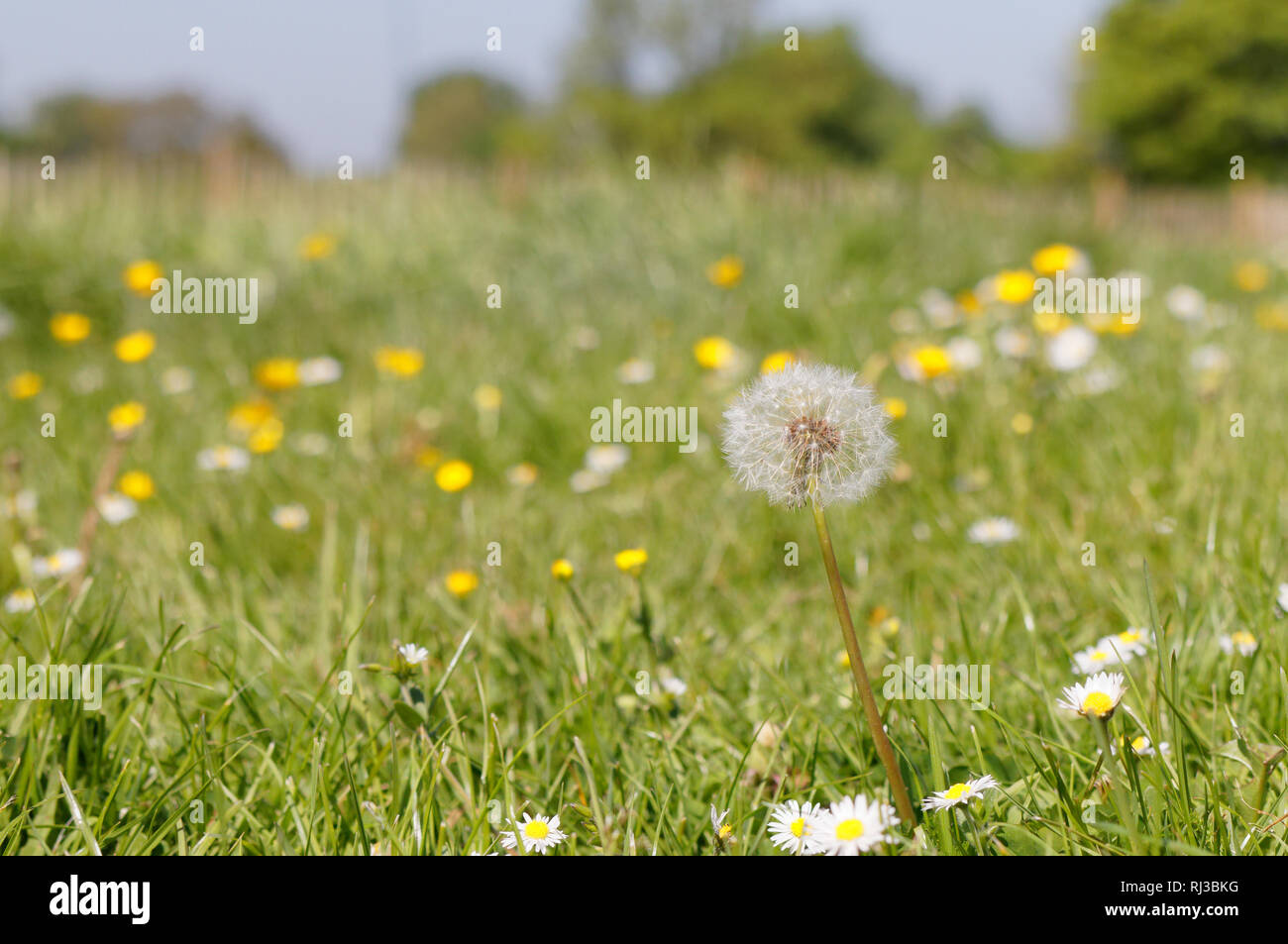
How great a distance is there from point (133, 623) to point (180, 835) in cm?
84

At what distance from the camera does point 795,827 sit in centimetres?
124

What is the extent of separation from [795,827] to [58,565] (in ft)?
6.05

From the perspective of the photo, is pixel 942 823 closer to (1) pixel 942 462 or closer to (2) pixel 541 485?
(1) pixel 942 462

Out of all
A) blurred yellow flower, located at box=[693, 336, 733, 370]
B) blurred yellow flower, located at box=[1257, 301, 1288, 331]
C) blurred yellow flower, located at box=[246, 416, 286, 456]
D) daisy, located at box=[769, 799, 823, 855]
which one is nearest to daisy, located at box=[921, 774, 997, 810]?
daisy, located at box=[769, 799, 823, 855]

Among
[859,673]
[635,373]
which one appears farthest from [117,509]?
[859,673]

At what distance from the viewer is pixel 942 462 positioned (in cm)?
289

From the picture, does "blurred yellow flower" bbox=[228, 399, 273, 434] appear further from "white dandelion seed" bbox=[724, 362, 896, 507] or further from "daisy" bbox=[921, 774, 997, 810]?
"daisy" bbox=[921, 774, 997, 810]

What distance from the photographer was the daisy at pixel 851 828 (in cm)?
112

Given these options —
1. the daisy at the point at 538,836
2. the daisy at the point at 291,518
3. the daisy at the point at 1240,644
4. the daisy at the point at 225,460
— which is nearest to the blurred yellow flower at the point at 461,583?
the daisy at the point at 291,518

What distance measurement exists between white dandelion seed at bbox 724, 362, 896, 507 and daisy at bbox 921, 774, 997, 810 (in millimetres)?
373

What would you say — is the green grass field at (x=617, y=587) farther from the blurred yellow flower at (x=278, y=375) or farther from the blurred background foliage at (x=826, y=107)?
the blurred background foliage at (x=826, y=107)

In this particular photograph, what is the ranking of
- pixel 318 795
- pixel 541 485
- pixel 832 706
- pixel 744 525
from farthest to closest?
pixel 541 485, pixel 744 525, pixel 832 706, pixel 318 795
